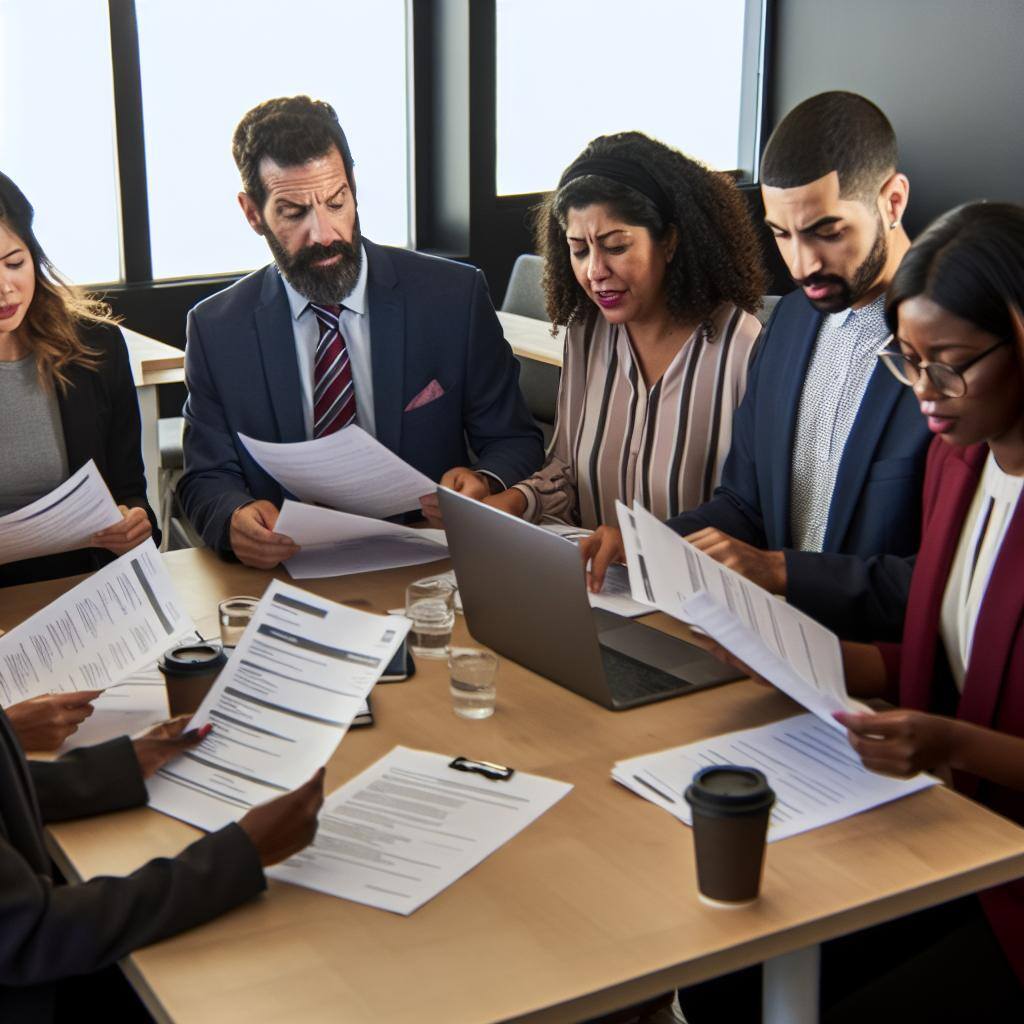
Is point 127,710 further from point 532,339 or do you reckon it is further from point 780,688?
point 532,339

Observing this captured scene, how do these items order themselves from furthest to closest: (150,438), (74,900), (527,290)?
(527,290), (150,438), (74,900)

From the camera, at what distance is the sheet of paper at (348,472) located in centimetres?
233

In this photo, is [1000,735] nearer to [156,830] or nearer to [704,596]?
[704,596]

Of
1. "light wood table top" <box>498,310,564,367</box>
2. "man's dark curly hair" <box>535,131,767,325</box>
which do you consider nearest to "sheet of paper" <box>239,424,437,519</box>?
"man's dark curly hair" <box>535,131,767,325</box>

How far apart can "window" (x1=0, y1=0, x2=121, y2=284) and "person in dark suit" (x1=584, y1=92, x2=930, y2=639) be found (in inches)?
140

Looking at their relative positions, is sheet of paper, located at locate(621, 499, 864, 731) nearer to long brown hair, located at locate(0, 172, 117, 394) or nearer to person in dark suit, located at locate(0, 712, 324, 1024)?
person in dark suit, located at locate(0, 712, 324, 1024)

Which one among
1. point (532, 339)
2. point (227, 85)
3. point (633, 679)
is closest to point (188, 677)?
point (633, 679)

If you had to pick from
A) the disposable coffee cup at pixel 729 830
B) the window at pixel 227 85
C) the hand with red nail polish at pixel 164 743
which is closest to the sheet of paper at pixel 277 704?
the hand with red nail polish at pixel 164 743

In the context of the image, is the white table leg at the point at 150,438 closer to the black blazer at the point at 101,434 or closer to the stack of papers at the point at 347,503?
the black blazer at the point at 101,434

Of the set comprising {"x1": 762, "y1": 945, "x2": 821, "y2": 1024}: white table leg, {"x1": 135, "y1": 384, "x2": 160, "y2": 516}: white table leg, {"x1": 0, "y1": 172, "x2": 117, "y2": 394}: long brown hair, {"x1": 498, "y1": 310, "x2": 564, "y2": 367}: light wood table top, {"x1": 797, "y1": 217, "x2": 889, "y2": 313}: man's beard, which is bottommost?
{"x1": 135, "y1": 384, "x2": 160, "y2": 516}: white table leg

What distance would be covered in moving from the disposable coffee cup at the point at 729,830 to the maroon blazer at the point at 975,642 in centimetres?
47

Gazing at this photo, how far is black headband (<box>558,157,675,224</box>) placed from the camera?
259cm

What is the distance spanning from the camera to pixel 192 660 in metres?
1.86

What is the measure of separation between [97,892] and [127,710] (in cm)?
57
